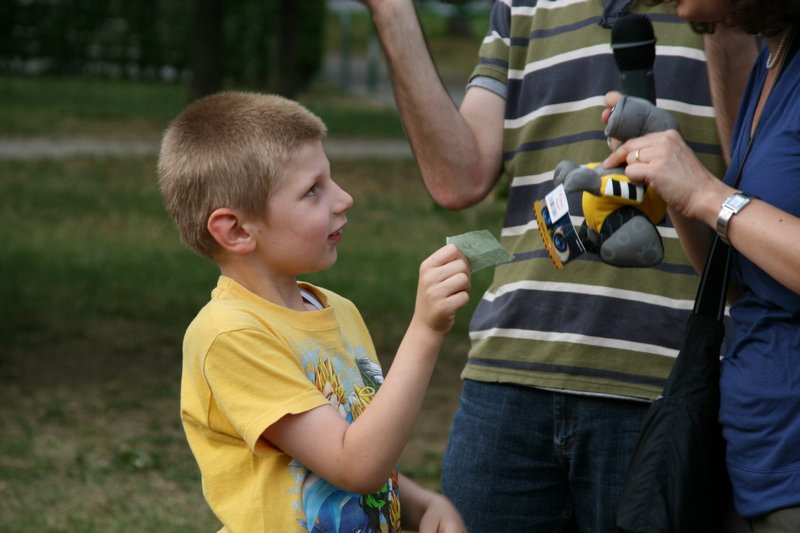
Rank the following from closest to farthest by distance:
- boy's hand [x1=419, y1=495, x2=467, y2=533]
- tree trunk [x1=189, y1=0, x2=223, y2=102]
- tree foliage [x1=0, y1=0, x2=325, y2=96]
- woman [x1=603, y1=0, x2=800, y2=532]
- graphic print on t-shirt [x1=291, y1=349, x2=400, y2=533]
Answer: woman [x1=603, y1=0, x2=800, y2=532] → graphic print on t-shirt [x1=291, y1=349, x2=400, y2=533] → boy's hand [x1=419, y1=495, x2=467, y2=533] → tree trunk [x1=189, y1=0, x2=223, y2=102] → tree foliage [x1=0, y1=0, x2=325, y2=96]

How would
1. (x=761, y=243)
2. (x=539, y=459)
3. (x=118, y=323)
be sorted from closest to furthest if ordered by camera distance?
(x=761, y=243), (x=539, y=459), (x=118, y=323)

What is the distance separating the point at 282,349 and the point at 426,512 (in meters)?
0.47

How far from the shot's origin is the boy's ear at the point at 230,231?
2.19 meters

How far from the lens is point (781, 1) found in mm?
2061

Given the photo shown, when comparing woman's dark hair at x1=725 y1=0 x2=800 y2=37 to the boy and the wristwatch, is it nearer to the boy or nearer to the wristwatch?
the wristwatch

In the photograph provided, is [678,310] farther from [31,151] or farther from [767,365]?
[31,151]

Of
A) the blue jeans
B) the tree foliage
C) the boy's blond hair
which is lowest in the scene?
the tree foliage

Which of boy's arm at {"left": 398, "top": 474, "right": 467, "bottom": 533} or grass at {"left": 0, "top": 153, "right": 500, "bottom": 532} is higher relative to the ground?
boy's arm at {"left": 398, "top": 474, "right": 467, "bottom": 533}

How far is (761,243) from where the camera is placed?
1.98 metres

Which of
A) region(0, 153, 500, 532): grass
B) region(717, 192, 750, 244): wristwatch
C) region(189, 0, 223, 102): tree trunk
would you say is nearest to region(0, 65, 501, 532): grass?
region(0, 153, 500, 532): grass

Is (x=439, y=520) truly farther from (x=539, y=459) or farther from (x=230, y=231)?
(x=230, y=231)

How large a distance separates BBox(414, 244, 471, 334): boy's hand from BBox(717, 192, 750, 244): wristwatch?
43 cm

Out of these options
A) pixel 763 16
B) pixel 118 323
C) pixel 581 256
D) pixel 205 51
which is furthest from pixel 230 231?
pixel 205 51

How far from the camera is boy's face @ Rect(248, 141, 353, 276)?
219 centimetres
